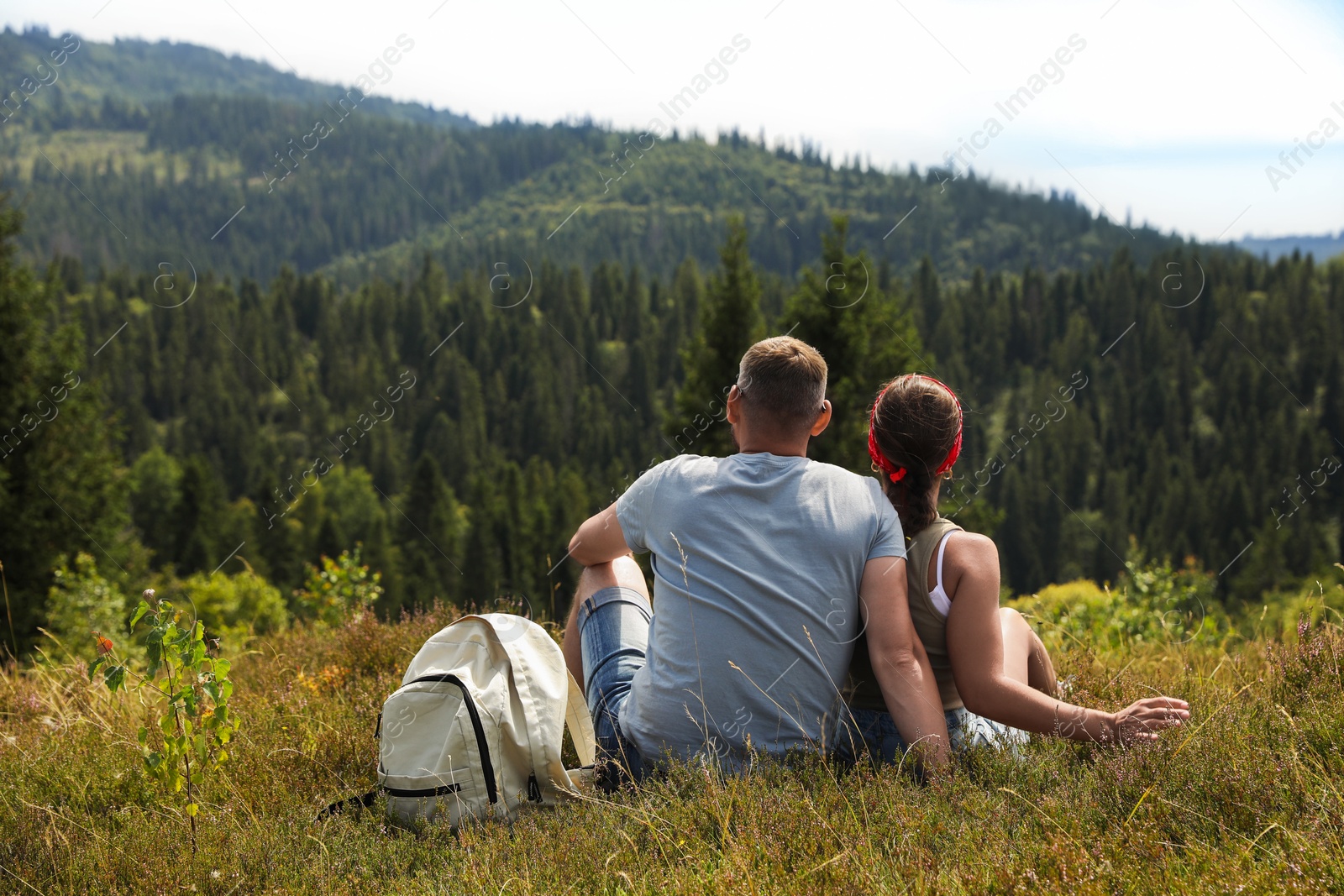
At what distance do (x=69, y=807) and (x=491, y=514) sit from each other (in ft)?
247

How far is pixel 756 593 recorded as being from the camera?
3189 mm

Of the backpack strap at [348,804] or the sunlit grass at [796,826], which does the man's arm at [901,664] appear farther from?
the backpack strap at [348,804]

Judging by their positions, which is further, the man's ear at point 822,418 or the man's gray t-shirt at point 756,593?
the man's ear at point 822,418

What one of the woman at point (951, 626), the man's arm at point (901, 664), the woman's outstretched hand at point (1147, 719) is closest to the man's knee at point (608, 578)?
the woman at point (951, 626)

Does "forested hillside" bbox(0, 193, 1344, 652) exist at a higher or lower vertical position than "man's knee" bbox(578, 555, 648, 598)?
lower

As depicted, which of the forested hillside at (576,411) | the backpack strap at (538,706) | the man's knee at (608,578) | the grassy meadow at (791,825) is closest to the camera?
the grassy meadow at (791,825)

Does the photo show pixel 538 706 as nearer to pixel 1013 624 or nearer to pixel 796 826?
pixel 796 826

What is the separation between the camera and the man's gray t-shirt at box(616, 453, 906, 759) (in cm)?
316

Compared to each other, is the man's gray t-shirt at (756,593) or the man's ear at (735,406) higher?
the man's ear at (735,406)

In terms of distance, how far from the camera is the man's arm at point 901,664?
305cm

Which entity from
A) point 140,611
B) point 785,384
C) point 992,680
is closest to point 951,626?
point 992,680

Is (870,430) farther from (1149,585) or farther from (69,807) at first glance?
(1149,585)

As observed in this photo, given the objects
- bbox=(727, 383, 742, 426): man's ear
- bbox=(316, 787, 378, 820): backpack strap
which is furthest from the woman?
bbox=(316, 787, 378, 820): backpack strap

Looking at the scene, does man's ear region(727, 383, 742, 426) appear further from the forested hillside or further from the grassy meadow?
the forested hillside
